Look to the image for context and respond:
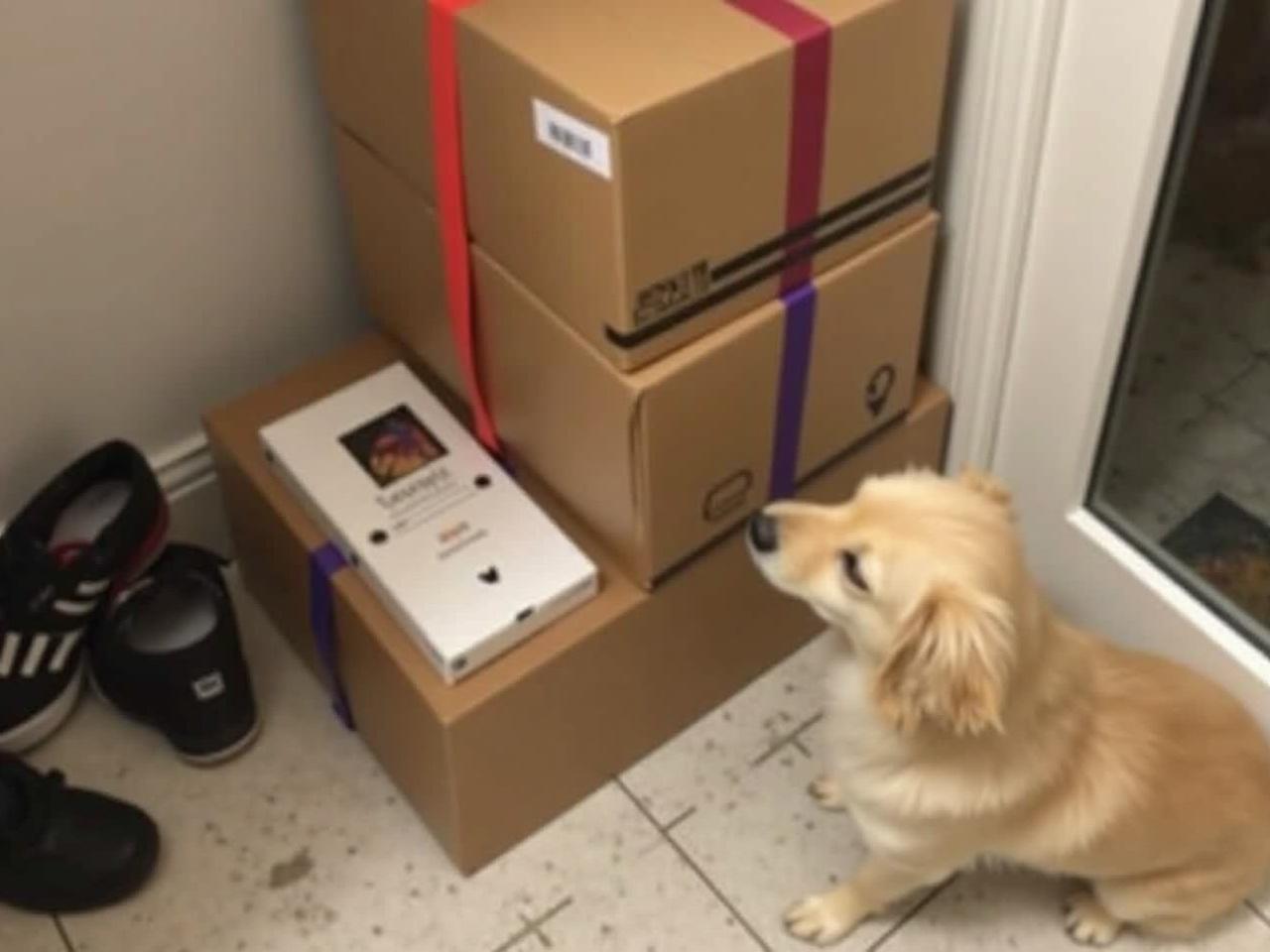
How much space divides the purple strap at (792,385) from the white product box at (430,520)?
200 millimetres

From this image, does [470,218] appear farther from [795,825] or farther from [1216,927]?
[1216,927]

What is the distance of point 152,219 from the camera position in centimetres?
154

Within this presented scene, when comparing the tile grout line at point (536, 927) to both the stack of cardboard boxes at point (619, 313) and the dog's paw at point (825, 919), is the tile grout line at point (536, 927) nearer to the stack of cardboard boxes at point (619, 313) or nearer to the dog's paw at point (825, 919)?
the stack of cardboard boxes at point (619, 313)

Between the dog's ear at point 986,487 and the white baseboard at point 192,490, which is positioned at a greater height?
the dog's ear at point 986,487

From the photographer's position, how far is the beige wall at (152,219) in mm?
1424

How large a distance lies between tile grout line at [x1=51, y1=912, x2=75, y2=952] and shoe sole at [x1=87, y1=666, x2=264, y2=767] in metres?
0.18

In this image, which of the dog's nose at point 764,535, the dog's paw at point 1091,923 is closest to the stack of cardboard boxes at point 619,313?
the dog's nose at point 764,535

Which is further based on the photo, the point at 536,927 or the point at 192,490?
the point at 192,490

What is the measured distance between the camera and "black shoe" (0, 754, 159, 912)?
147cm

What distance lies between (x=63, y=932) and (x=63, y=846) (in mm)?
85

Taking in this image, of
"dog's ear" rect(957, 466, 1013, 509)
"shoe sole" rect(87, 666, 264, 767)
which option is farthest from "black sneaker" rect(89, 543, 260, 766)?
"dog's ear" rect(957, 466, 1013, 509)

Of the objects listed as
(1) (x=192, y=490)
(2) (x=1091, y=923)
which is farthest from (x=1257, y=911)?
(1) (x=192, y=490)

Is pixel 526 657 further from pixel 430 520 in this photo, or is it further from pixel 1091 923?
pixel 1091 923

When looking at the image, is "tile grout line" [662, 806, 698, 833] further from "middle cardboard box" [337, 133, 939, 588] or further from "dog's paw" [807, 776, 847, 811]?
"middle cardboard box" [337, 133, 939, 588]
